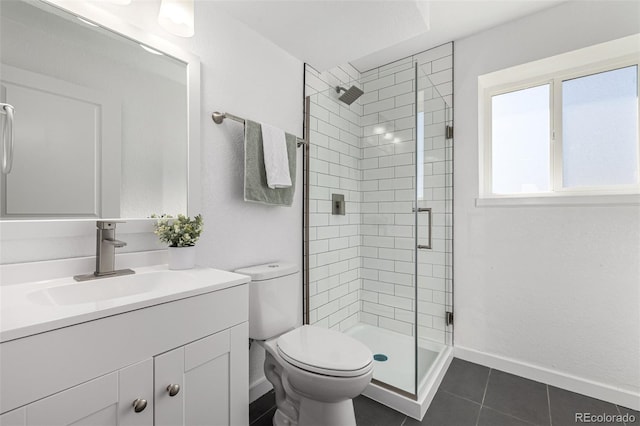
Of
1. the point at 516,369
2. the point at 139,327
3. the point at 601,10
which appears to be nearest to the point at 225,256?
the point at 139,327

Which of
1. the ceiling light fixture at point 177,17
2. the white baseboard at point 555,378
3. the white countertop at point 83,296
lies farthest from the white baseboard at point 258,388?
the ceiling light fixture at point 177,17

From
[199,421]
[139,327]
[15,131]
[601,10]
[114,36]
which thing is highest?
[601,10]

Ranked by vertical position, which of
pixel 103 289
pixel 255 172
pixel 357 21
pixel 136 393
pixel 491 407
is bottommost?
pixel 491 407

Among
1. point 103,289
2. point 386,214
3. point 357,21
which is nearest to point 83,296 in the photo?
point 103,289

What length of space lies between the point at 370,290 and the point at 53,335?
75.3 inches

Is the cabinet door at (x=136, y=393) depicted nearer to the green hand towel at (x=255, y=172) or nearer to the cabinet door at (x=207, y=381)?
the cabinet door at (x=207, y=381)

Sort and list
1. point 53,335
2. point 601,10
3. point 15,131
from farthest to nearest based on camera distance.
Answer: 1. point 601,10
2. point 15,131
3. point 53,335

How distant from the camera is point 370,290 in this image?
228 centimetres

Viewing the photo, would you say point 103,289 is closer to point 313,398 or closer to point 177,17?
point 313,398

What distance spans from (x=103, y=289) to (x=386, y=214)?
164 cm

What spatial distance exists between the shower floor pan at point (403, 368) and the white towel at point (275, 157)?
1315 mm

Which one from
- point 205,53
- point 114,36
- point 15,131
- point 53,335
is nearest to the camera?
point 53,335

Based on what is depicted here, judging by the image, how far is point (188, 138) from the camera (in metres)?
1.43

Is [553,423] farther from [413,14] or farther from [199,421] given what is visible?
[413,14]
